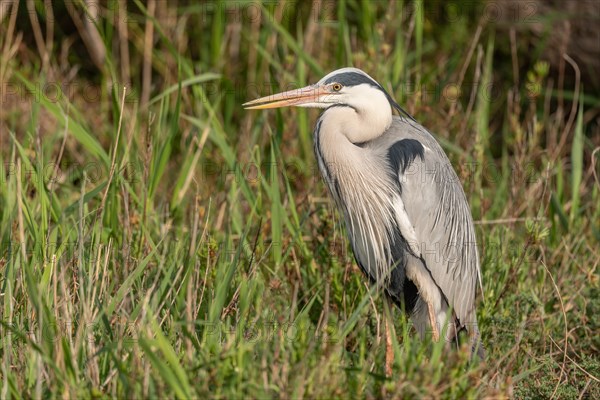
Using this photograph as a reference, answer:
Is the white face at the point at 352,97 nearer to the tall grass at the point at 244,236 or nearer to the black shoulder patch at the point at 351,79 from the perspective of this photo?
the black shoulder patch at the point at 351,79

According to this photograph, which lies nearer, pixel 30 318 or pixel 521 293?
pixel 30 318

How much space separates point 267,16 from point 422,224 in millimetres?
1566

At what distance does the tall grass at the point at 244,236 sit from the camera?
245cm

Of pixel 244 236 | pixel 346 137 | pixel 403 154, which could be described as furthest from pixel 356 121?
pixel 244 236

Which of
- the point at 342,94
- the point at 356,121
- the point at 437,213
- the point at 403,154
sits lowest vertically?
the point at 437,213

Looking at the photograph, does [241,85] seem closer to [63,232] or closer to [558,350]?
[63,232]

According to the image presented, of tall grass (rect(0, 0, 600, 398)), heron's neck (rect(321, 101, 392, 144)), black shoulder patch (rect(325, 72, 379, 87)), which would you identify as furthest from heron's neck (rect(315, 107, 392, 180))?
tall grass (rect(0, 0, 600, 398))

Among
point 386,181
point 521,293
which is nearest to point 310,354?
point 386,181

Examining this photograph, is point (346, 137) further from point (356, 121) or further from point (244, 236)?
point (244, 236)

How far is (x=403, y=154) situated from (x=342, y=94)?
0.33m

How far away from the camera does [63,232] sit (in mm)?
3430

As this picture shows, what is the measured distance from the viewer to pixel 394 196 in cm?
350

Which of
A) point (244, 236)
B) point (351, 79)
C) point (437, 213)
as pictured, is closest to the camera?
point (244, 236)

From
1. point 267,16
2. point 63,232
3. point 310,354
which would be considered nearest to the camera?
point 310,354
